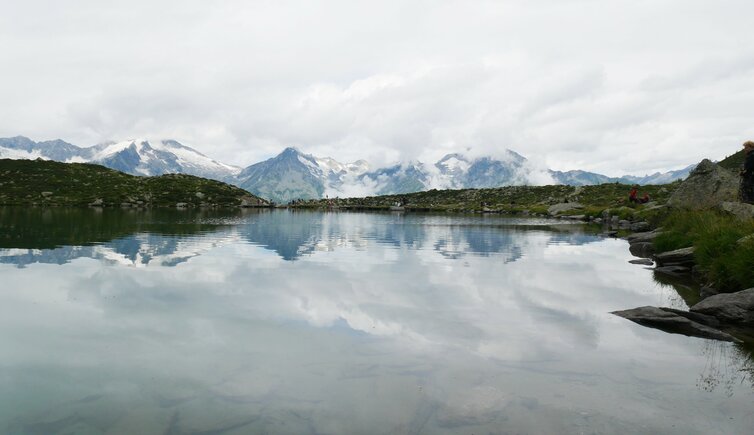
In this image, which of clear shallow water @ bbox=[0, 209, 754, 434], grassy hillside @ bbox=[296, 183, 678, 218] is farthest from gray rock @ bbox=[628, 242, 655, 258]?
grassy hillside @ bbox=[296, 183, 678, 218]

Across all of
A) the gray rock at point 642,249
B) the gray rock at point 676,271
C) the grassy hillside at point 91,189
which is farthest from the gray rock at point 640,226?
the grassy hillside at point 91,189

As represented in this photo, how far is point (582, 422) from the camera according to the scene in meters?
10.3

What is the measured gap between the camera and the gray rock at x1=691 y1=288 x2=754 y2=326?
1791cm

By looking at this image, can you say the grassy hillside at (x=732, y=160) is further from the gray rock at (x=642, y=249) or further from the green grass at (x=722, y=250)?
the green grass at (x=722, y=250)

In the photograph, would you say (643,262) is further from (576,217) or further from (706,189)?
(576,217)

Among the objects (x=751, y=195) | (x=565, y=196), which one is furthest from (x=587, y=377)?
(x=565, y=196)

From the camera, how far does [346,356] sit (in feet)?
46.4

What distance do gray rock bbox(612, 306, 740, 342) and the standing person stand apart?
25066mm

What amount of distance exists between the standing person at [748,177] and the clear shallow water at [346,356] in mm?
15683

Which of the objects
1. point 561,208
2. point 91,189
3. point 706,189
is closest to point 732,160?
point 561,208

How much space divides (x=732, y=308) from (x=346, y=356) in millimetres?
14959

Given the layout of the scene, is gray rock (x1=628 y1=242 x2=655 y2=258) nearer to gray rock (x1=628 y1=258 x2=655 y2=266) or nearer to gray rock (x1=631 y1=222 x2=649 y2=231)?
gray rock (x1=628 y1=258 x2=655 y2=266)

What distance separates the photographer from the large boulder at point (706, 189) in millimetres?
44281

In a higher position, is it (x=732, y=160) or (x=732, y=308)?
(x=732, y=160)
